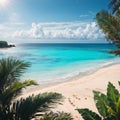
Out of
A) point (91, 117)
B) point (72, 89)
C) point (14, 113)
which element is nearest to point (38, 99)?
point (14, 113)

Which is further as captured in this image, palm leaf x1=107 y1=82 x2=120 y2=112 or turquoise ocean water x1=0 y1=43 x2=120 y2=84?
turquoise ocean water x1=0 y1=43 x2=120 y2=84

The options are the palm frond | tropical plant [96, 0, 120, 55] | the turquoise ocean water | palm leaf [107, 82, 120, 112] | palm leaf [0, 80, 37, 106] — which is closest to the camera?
palm leaf [0, 80, 37, 106]

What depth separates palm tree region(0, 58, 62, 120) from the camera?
521 cm

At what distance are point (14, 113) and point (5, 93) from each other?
1.53 feet

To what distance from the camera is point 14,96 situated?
557 cm

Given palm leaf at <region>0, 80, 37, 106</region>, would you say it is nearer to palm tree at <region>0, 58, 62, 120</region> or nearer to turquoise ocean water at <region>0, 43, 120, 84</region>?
palm tree at <region>0, 58, 62, 120</region>

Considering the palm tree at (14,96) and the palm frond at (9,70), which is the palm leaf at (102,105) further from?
the palm frond at (9,70)

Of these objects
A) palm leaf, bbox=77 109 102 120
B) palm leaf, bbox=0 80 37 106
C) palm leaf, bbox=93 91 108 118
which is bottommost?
palm leaf, bbox=77 109 102 120

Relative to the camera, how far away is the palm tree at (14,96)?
17.1 ft

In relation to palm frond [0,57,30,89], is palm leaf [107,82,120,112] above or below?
below

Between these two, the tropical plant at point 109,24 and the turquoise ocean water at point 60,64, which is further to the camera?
the turquoise ocean water at point 60,64

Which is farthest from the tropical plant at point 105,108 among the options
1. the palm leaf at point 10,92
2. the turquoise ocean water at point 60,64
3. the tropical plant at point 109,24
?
the turquoise ocean water at point 60,64

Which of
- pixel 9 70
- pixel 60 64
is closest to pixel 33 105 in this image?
pixel 9 70

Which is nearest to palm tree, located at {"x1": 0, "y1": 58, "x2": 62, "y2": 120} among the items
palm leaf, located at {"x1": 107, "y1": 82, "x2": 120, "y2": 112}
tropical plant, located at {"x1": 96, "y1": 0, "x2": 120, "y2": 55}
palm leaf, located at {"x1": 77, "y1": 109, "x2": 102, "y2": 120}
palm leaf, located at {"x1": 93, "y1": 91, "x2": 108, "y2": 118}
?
palm leaf, located at {"x1": 77, "y1": 109, "x2": 102, "y2": 120}
